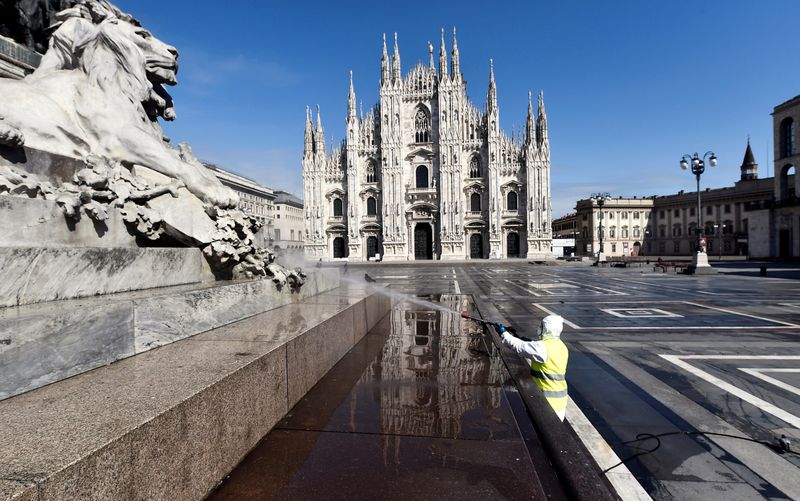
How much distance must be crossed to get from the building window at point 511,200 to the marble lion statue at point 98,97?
4011 cm

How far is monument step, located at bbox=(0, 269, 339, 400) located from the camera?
1.93 meters

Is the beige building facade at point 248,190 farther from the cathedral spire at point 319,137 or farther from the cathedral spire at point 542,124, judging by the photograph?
the cathedral spire at point 542,124

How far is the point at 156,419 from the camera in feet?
5.24

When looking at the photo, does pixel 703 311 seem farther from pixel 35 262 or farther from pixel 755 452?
pixel 35 262

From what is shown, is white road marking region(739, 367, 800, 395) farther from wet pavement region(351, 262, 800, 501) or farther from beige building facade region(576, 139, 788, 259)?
beige building facade region(576, 139, 788, 259)

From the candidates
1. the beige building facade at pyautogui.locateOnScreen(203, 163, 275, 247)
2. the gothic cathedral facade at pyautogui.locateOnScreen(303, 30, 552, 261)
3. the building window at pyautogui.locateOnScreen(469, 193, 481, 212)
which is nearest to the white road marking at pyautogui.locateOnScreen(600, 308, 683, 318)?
the beige building facade at pyautogui.locateOnScreen(203, 163, 275, 247)

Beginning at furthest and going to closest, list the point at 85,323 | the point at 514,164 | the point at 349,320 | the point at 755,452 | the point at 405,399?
1. the point at 514,164
2. the point at 349,320
3. the point at 405,399
4. the point at 755,452
5. the point at 85,323

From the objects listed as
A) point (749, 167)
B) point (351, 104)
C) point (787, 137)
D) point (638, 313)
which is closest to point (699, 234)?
point (638, 313)

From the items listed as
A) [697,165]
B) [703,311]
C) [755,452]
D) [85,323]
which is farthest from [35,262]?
[697,165]

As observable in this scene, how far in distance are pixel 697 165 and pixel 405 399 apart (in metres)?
26.2

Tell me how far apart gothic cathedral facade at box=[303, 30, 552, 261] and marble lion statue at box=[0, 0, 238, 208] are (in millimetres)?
37591

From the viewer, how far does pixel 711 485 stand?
2.55 metres

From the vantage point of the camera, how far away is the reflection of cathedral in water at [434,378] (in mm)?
2891

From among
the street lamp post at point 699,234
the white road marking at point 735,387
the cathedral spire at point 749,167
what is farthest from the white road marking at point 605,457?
the cathedral spire at point 749,167
